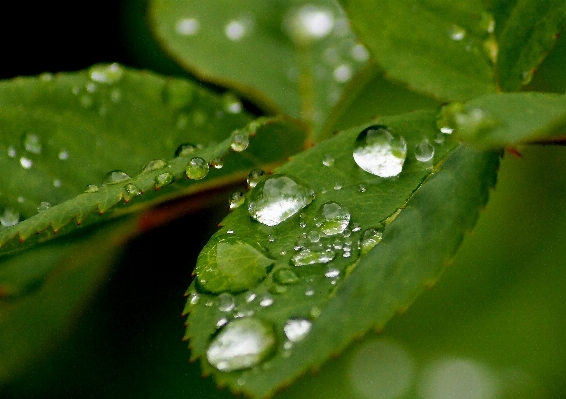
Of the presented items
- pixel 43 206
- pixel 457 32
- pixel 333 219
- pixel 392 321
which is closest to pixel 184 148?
pixel 43 206

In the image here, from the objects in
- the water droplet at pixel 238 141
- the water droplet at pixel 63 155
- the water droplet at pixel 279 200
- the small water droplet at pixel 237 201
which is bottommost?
the water droplet at pixel 63 155

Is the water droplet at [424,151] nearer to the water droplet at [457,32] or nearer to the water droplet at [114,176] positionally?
the water droplet at [457,32]

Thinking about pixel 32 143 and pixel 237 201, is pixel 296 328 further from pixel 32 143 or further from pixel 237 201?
pixel 32 143

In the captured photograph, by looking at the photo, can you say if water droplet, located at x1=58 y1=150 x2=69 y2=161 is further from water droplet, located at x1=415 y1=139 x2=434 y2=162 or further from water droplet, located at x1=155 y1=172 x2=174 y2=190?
water droplet, located at x1=415 y1=139 x2=434 y2=162

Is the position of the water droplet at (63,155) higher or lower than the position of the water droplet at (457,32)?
lower

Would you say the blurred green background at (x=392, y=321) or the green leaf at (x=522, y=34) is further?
the blurred green background at (x=392, y=321)

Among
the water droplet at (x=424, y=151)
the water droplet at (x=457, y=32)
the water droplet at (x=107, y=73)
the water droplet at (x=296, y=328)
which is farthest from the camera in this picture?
the water droplet at (x=107, y=73)

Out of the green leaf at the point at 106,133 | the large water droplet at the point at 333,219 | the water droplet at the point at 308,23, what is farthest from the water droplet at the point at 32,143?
the water droplet at the point at 308,23
